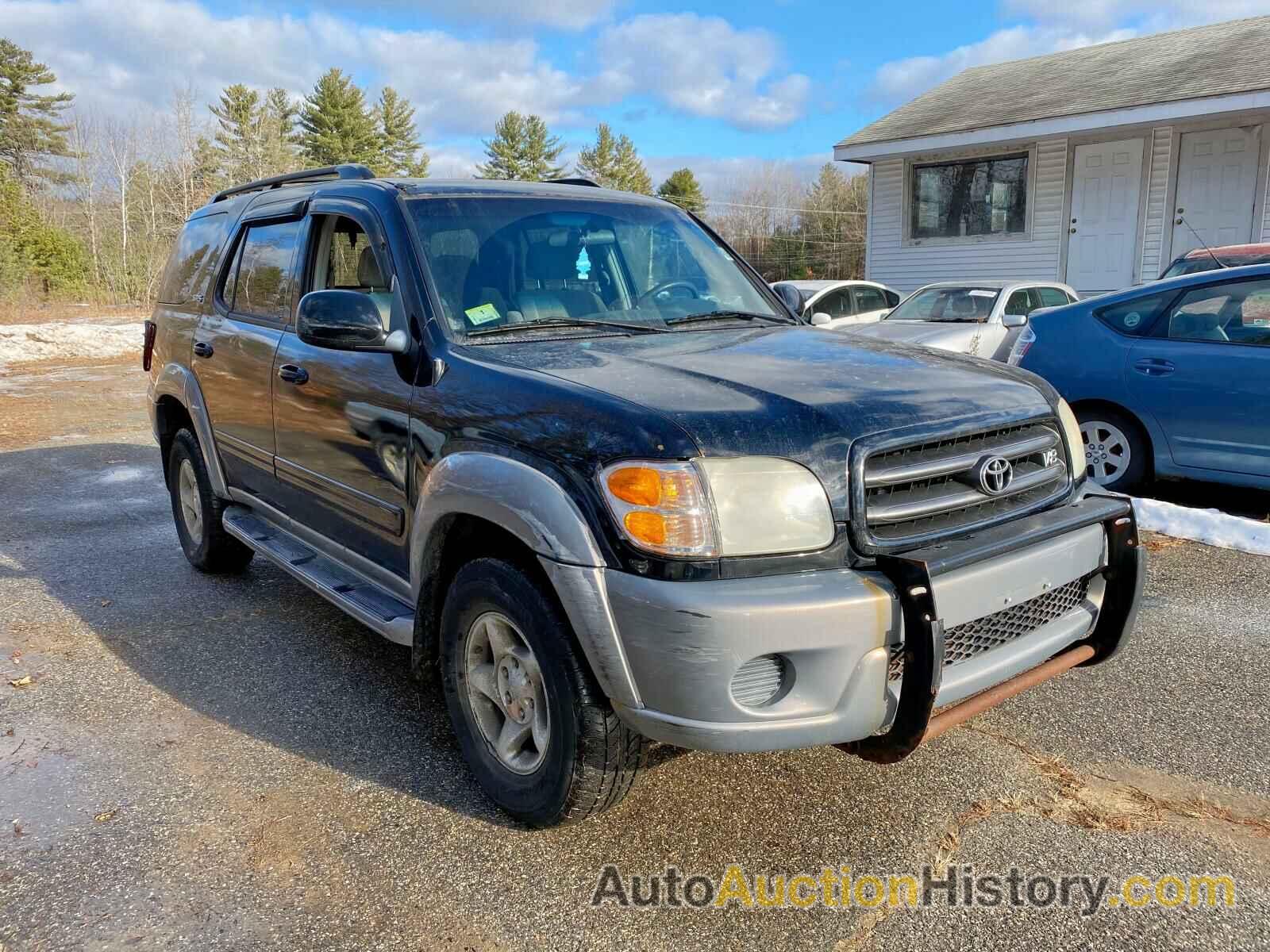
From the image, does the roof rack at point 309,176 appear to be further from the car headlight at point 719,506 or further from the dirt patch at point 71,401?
the dirt patch at point 71,401

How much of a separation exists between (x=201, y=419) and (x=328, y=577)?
5.52 feet

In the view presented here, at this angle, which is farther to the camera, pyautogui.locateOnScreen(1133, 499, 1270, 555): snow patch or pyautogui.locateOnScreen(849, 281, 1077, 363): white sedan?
pyautogui.locateOnScreen(849, 281, 1077, 363): white sedan

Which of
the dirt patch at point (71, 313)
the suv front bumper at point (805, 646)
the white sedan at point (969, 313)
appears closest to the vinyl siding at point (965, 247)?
the white sedan at point (969, 313)

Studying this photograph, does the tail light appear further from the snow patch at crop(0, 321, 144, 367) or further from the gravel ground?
the snow patch at crop(0, 321, 144, 367)

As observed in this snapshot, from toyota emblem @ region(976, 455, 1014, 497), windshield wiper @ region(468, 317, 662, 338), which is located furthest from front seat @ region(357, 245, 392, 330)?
toyota emblem @ region(976, 455, 1014, 497)

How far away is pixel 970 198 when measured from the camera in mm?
16578

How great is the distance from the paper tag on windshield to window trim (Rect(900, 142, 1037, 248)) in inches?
585

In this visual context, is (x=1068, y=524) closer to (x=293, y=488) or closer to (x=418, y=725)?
(x=418, y=725)

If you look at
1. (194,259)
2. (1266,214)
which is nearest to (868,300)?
(1266,214)

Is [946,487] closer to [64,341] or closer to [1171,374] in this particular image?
[1171,374]

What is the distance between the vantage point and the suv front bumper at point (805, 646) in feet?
7.26

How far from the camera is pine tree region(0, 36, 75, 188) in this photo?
4491cm

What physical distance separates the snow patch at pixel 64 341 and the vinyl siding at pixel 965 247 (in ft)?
47.5

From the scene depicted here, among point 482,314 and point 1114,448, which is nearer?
point 482,314
